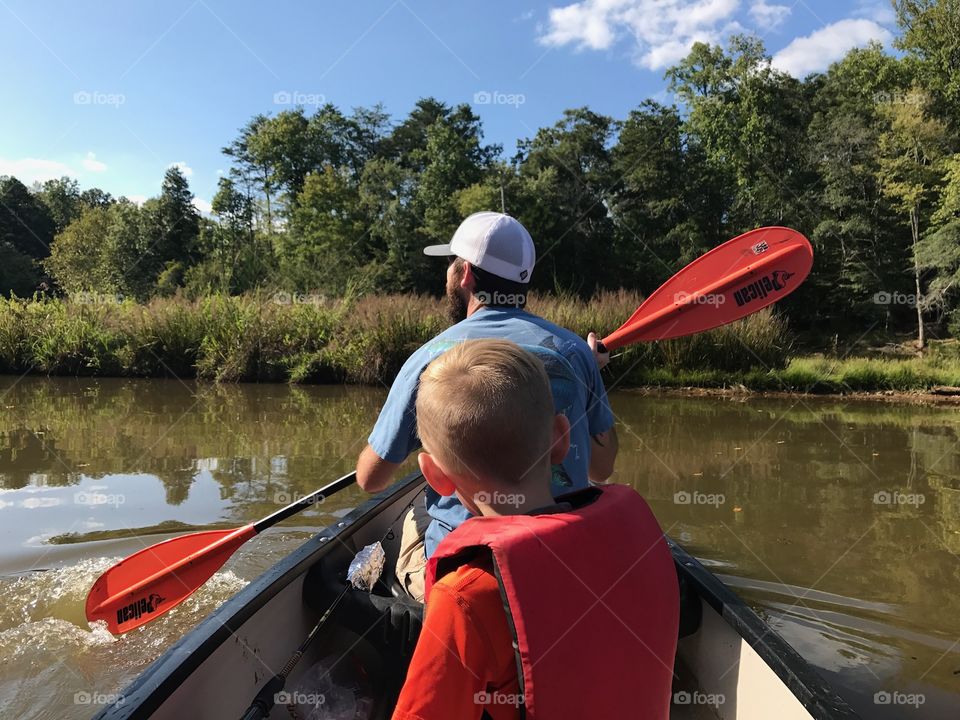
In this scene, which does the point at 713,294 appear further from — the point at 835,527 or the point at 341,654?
the point at 835,527

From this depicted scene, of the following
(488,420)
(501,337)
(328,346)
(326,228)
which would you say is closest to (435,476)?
(488,420)

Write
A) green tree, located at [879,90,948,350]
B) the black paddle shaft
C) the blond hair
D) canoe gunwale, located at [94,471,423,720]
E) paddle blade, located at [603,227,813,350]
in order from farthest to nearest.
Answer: green tree, located at [879,90,948,350] < paddle blade, located at [603,227,813,350] < the black paddle shaft < canoe gunwale, located at [94,471,423,720] < the blond hair

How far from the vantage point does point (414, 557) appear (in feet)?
6.98

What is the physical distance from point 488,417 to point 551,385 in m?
0.55

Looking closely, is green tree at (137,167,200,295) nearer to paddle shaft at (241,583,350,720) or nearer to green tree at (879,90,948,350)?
green tree at (879,90,948,350)

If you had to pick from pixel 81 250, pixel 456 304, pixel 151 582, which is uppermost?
pixel 81 250

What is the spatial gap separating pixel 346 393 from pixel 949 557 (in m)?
8.45

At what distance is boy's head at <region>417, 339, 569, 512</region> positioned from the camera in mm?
1067

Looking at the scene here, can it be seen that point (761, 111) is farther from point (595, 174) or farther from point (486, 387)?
point (486, 387)

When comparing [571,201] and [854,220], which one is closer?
[854,220]

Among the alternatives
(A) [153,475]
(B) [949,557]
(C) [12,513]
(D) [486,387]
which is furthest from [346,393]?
(D) [486,387]

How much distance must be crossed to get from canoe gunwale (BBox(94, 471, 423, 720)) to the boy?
2.50ft

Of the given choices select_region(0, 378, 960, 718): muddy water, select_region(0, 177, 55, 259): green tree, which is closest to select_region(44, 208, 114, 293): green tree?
select_region(0, 177, 55, 259): green tree

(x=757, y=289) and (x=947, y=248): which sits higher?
(x=947, y=248)
